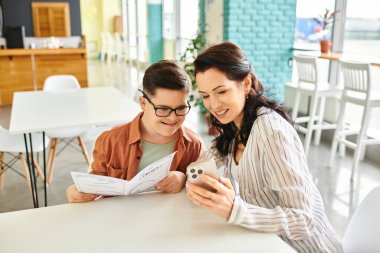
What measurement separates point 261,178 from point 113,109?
1.81 metres

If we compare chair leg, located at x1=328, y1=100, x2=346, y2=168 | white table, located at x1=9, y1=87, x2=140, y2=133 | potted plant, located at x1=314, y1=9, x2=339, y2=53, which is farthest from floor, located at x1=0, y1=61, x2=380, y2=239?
potted plant, located at x1=314, y1=9, x2=339, y2=53

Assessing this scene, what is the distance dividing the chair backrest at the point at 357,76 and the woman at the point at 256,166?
84.9 inches

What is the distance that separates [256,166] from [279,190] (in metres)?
0.14

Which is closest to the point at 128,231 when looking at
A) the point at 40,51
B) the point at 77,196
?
the point at 77,196

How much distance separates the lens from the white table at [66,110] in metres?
2.42

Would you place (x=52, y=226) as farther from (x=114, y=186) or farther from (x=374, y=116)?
(x=374, y=116)

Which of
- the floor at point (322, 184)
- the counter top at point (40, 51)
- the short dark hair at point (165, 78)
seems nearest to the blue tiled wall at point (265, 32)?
the floor at point (322, 184)

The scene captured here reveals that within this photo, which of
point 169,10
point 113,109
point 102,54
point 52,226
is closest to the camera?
point 52,226

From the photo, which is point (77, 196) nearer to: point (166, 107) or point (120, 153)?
point (120, 153)

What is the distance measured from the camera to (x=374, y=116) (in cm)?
459

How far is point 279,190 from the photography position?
3.61ft

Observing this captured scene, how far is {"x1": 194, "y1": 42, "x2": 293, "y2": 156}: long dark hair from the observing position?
4.00 feet

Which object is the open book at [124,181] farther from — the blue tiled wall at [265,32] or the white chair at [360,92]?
the blue tiled wall at [265,32]

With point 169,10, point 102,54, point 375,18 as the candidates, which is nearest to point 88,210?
point 375,18
